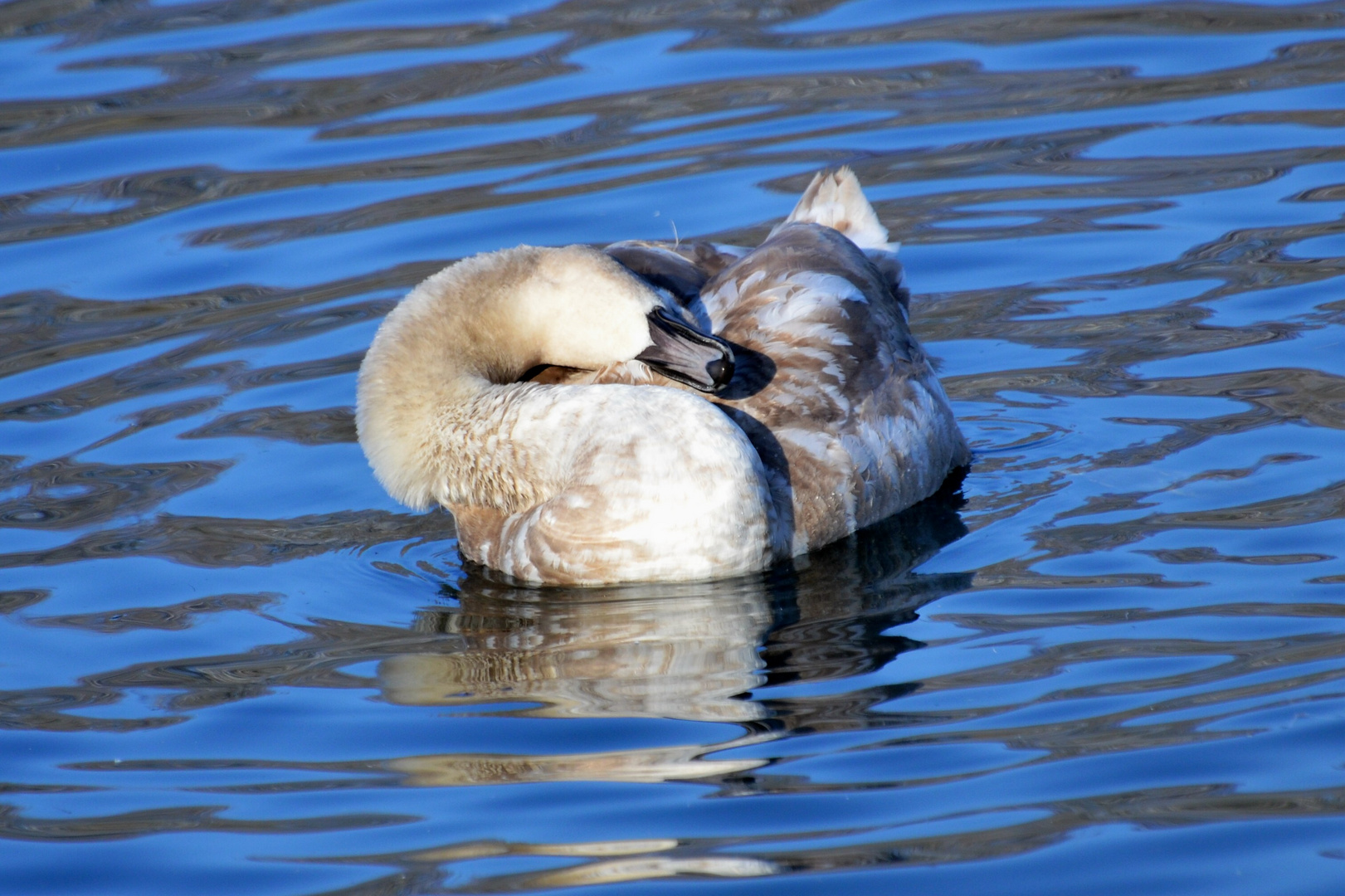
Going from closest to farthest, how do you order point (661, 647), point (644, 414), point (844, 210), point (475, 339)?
point (661, 647) < point (644, 414) < point (475, 339) < point (844, 210)

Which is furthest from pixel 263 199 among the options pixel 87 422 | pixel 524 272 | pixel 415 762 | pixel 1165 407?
pixel 415 762

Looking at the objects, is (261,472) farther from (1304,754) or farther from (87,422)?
(1304,754)

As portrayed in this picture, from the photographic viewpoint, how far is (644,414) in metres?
6.93

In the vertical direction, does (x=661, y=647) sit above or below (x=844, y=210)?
below

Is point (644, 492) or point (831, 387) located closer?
point (644, 492)

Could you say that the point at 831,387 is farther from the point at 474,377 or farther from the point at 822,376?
the point at 474,377

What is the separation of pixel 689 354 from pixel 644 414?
284 mm

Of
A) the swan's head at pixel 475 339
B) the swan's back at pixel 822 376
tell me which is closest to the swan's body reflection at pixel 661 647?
the swan's back at pixel 822 376

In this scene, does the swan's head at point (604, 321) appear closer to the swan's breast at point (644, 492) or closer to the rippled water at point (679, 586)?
the swan's breast at point (644, 492)

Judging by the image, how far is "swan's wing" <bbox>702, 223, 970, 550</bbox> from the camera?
24.0 feet

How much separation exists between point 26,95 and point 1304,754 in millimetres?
11399

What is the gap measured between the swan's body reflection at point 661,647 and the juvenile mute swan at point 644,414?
0.44ft

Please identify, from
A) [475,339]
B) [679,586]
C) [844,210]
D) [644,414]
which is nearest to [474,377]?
[475,339]

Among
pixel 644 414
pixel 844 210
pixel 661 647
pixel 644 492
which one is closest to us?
pixel 661 647
